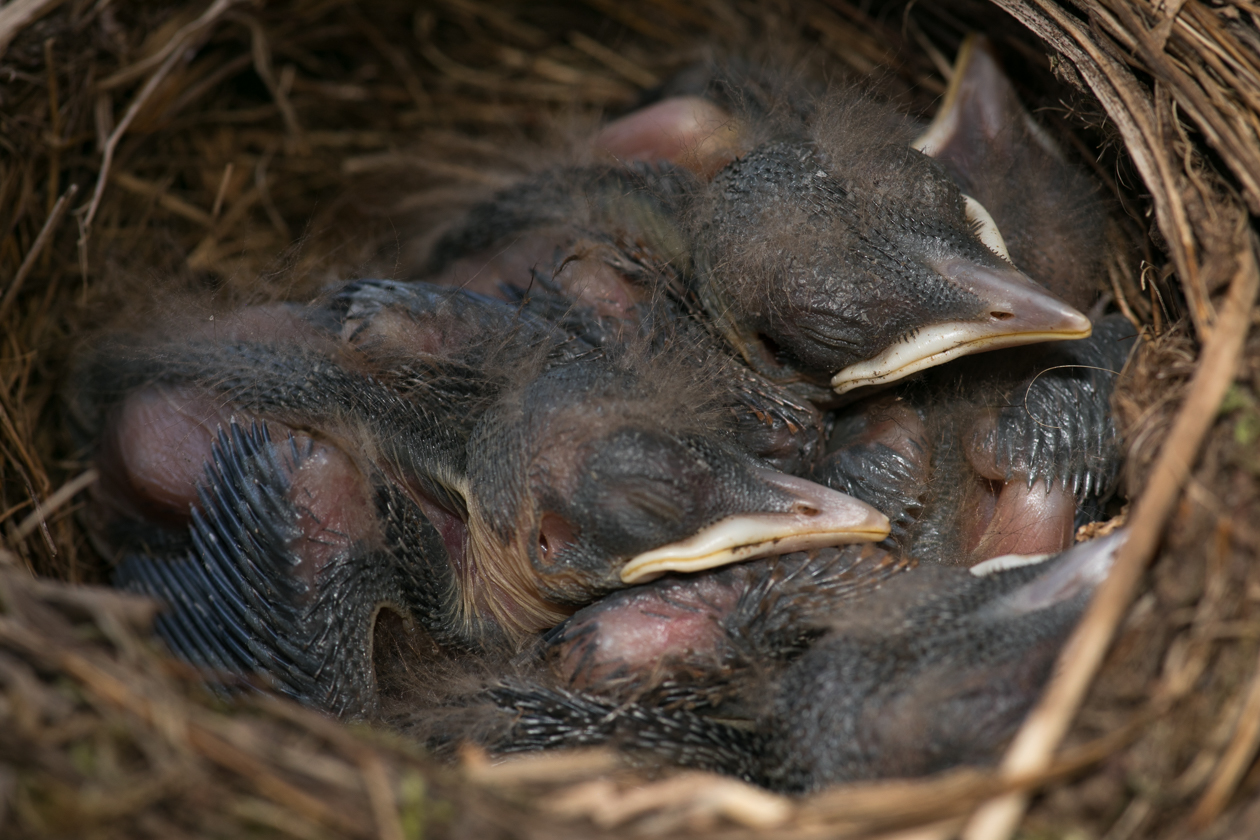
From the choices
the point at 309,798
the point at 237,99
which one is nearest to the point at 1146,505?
the point at 309,798

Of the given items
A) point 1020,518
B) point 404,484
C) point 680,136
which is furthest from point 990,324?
point 404,484

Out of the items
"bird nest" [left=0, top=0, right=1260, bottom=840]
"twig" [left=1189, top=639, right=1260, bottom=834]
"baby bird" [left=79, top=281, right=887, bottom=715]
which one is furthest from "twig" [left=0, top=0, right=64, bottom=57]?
"twig" [left=1189, top=639, right=1260, bottom=834]

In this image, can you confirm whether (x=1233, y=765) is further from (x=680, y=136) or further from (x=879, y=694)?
(x=680, y=136)

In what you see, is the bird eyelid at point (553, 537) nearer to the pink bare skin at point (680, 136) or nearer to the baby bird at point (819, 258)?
the baby bird at point (819, 258)

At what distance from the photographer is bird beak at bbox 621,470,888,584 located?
0.99m

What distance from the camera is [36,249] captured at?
53.9 inches

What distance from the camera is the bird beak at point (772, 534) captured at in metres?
0.99

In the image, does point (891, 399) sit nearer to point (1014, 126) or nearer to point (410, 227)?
point (1014, 126)

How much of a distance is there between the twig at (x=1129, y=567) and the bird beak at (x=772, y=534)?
27 centimetres

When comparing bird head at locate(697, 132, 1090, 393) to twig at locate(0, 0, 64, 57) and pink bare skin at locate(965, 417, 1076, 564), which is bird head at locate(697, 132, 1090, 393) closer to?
pink bare skin at locate(965, 417, 1076, 564)

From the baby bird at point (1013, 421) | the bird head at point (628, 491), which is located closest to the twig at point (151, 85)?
the bird head at point (628, 491)

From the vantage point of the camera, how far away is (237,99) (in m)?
1.77

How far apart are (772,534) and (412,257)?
0.88 metres

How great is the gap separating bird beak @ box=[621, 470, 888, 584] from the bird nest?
206 millimetres
